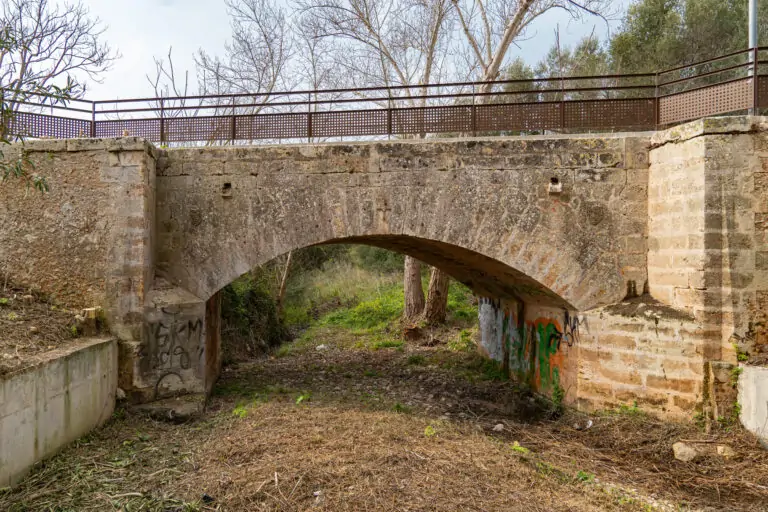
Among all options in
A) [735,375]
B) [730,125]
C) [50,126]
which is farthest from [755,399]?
[50,126]

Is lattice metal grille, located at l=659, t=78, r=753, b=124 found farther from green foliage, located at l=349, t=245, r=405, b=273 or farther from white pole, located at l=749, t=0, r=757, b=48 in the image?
green foliage, located at l=349, t=245, r=405, b=273

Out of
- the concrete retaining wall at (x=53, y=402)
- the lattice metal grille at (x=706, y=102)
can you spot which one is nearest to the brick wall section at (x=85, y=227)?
the concrete retaining wall at (x=53, y=402)

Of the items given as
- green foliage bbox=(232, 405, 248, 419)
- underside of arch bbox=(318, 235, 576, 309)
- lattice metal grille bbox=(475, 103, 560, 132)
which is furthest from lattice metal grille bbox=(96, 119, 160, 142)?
lattice metal grille bbox=(475, 103, 560, 132)

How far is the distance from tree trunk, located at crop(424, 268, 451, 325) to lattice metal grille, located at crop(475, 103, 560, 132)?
580cm

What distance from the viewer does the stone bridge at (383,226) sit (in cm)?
572

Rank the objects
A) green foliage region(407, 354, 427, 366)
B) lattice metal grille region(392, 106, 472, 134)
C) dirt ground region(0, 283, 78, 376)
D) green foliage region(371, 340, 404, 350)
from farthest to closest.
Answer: green foliage region(371, 340, 404, 350) → green foliage region(407, 354, 427, 366) → lattice metal grille region(392, 106, 472, 134) → dirt ground region(0, 283, 78, 376)

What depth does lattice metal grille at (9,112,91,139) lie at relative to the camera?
656cm

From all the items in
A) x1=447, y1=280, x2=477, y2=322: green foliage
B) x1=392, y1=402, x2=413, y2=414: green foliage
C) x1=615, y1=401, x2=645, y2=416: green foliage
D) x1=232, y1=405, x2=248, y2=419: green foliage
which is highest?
x1=447, y1=280, x2=477, y2=322: green foliage

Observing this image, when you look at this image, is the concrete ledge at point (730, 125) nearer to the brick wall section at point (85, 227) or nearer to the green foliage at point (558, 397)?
the green foliage at point (558, 397)

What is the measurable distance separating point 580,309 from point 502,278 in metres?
1.43

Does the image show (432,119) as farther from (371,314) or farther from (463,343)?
(371,314)

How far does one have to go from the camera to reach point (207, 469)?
4418mm

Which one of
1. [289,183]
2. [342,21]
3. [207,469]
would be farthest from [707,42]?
[207,469]

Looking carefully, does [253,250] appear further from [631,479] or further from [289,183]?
[631,479]
